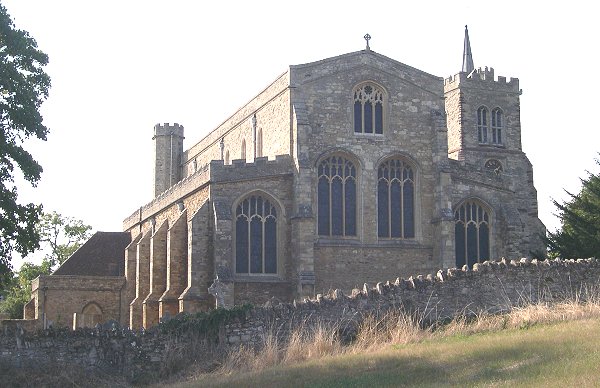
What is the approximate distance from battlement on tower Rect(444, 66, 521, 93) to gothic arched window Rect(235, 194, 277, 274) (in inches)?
845

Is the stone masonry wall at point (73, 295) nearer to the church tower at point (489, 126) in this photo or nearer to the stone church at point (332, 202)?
the stone church at point (332, 202)

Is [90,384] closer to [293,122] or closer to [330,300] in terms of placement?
[330,300]

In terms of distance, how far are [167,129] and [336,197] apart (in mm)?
21330

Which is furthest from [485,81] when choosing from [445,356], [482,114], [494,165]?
[445,356]

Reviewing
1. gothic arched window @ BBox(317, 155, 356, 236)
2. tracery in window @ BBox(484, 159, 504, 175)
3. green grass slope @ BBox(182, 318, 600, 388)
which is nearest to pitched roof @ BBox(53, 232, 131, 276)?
gothic arched window @ BBox(317, 155, 356, 236)

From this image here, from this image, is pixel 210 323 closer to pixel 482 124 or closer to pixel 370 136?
pixel 370 136

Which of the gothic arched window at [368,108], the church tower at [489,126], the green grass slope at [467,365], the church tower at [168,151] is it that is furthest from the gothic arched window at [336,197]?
the church tower at [168,151]

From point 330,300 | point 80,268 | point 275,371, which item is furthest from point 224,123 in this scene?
point 275,371

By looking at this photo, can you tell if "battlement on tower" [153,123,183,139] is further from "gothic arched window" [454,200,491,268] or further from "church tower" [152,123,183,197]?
"gothic arched window" [454,200,491,268]

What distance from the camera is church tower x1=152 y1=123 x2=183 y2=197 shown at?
2132 inches

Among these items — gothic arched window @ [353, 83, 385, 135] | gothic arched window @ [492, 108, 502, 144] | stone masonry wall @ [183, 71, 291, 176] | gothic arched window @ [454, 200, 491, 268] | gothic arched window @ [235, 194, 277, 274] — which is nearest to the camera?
gothic arched window @ [235, 194, 277, 274]

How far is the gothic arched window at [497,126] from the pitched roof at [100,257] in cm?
2102

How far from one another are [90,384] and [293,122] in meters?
17.3

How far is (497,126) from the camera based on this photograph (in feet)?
174
